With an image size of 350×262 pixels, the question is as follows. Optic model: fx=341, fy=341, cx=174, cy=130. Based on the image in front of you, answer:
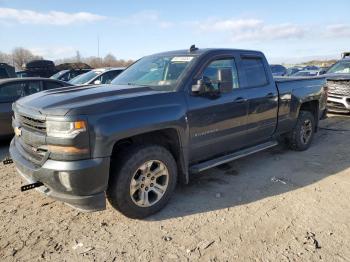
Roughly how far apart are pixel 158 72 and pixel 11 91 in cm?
421

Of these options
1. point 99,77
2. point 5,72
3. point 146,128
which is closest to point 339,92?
point 99,77

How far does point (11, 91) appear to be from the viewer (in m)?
7.30

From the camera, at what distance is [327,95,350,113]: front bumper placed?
9.65 meters

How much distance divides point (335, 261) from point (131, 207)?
6.75ft

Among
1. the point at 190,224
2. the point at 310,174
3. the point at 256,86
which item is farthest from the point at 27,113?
the point at 310,174

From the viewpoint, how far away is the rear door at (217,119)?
422cm

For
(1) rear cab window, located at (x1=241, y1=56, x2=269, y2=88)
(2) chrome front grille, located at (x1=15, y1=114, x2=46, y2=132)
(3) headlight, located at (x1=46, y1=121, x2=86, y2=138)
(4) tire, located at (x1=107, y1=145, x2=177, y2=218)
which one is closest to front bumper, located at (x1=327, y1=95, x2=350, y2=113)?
(1) rear cab window, located at (x1=241, y1=56, x2=269, y2=88)

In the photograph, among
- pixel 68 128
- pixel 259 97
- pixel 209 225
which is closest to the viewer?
pixel 68 128

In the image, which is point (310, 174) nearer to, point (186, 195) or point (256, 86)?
point (256, 86)

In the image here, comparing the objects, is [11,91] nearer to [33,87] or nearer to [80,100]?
[33,87]

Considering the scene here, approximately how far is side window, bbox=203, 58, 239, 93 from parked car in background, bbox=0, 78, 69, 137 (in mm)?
4610

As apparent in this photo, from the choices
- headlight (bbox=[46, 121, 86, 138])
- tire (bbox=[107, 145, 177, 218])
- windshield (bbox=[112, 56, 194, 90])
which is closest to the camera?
headlight (bbox=[46, 121, 86, 138])

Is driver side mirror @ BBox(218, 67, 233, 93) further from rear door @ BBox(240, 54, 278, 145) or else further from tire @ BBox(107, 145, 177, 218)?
tire @ BBox(107, 145, 177, 218)

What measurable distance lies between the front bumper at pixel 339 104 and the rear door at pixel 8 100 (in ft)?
27.2
